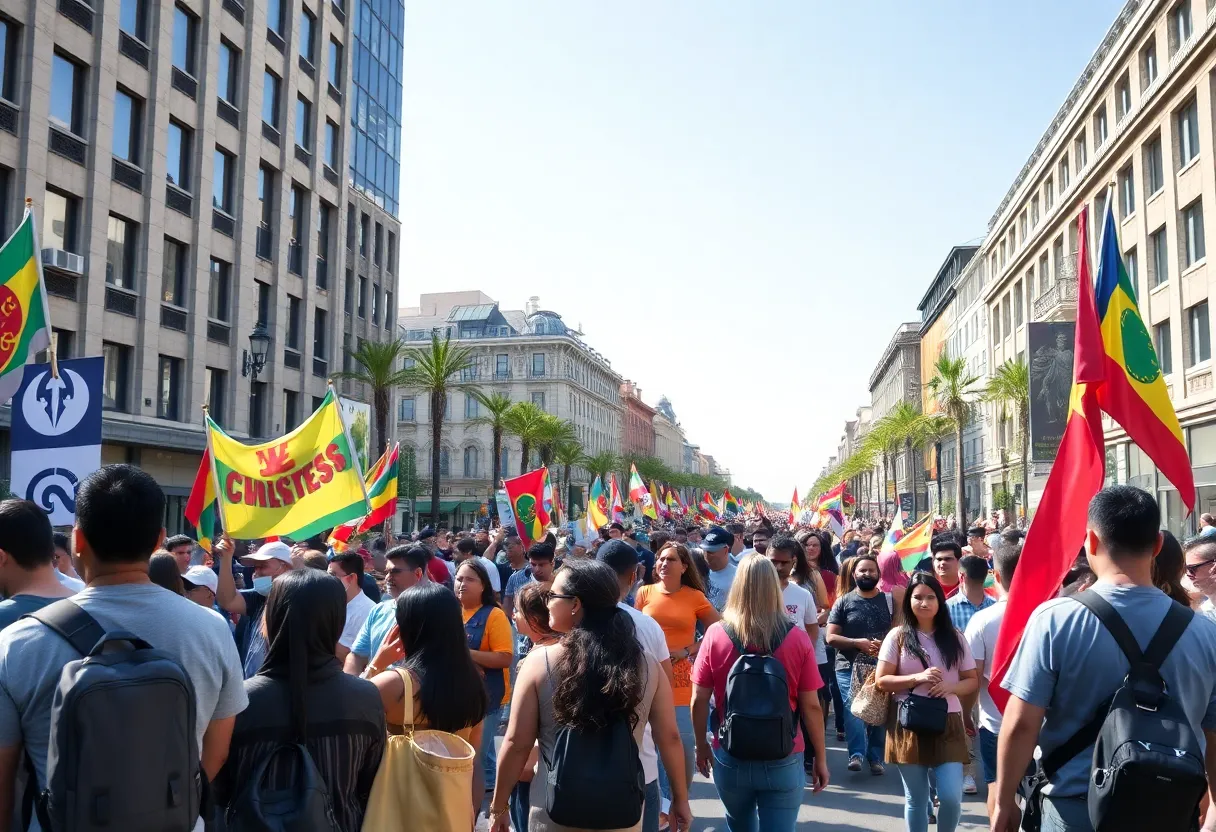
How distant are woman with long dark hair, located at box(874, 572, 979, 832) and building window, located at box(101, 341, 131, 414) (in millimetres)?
23551

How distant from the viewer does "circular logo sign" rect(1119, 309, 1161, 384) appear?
613 cm

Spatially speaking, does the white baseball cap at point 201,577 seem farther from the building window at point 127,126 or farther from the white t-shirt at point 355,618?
the building window at point 127,126

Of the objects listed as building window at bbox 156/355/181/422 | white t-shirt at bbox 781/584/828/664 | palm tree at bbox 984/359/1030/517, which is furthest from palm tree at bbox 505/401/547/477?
white t-shirt at bbox 781/584/828/664

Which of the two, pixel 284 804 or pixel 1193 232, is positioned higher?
pixel 1193 232

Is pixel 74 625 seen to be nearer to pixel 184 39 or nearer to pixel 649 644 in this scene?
pixel 649 644

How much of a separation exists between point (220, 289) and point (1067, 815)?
99.7 feet

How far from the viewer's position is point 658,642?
197 inches

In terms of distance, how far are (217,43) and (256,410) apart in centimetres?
1080

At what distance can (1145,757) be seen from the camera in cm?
318

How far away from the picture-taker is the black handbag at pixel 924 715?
607 cm

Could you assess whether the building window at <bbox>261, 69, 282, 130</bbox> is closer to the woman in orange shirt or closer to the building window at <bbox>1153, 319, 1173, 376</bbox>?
the building window at <bbox>1153, 319, 1173, 376</bbox>

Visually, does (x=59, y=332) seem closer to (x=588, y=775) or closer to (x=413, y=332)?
(x=588, y=775)

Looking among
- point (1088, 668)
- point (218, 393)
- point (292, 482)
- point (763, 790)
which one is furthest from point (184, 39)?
point (1088, 668)

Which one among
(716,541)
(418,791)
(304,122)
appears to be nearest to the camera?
(418,791)
